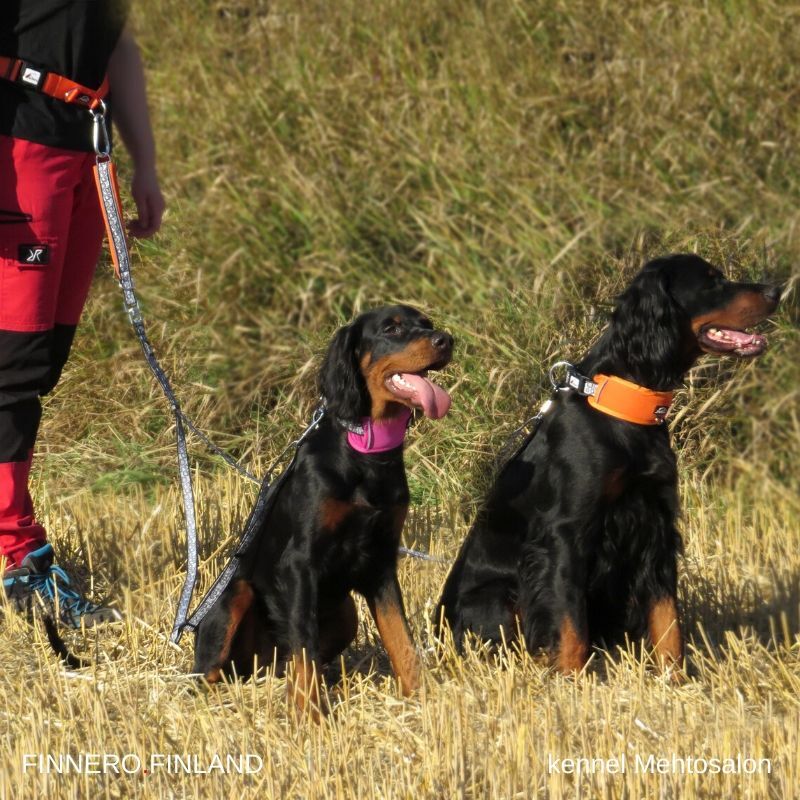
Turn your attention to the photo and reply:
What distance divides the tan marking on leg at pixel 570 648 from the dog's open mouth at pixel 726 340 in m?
0.95

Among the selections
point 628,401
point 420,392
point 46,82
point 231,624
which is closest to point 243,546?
point 231,624

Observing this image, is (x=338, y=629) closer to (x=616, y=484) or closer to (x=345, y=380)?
(x=345, y=380)

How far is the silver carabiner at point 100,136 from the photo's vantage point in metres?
4.00

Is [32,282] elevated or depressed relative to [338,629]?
elevated

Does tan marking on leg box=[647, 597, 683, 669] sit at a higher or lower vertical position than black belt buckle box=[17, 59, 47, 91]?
lower

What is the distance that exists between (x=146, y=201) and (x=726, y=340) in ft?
6.45

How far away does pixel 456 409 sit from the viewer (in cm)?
625

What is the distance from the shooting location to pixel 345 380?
12.6ft

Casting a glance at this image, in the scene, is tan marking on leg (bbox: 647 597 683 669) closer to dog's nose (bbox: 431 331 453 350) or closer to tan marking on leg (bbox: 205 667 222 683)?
dog's nose (bbox: 431 331 453 350)

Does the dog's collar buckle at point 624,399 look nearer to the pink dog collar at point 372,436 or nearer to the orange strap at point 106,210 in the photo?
the pink dog collar at point 372,436

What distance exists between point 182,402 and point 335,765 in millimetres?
4157

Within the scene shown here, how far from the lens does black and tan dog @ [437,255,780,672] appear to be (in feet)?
13.0

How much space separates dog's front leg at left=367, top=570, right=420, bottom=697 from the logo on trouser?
145 cm

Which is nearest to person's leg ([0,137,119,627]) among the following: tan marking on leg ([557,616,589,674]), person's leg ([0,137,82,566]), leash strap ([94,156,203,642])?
person's leg ([0,137,82,566])
